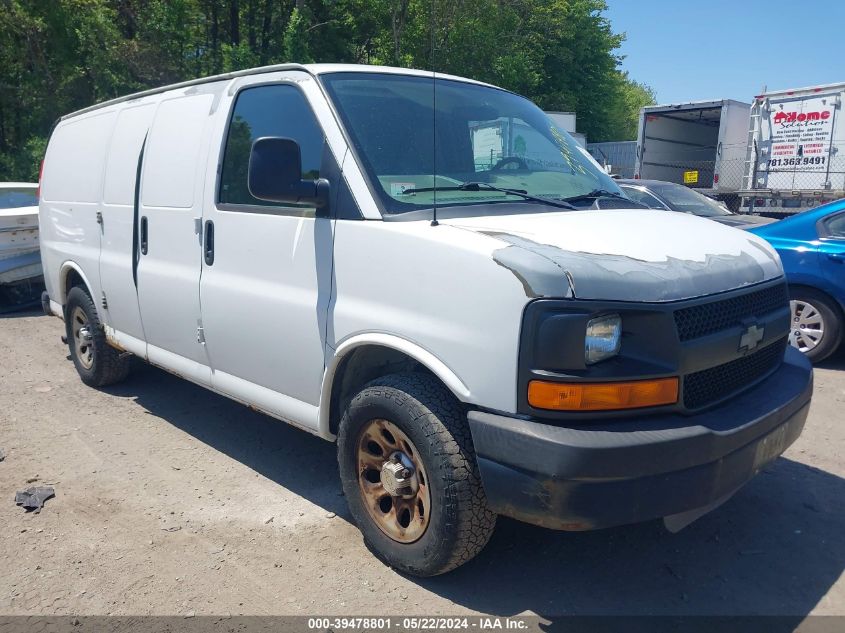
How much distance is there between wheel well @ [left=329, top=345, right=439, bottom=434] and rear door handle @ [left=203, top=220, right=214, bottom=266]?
3.78ft

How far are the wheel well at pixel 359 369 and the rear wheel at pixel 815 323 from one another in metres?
4.45

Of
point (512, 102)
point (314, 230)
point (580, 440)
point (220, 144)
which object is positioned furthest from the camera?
point (512, 102)

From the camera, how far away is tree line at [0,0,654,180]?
61.1 ft

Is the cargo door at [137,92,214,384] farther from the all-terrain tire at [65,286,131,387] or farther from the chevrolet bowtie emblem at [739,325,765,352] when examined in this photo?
the chevrolet bowtie emblem at [739,325,765,352]

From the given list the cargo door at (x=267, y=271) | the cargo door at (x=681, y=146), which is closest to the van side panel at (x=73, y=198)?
the cargo door at (x=267, y=271)

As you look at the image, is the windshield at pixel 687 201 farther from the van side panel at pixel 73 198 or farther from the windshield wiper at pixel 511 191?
the van side panel at pixel 73 198

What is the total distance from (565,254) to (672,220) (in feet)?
3.60

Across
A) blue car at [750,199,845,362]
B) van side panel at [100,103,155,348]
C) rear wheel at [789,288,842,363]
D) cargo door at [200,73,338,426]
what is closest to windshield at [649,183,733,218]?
blue car at [750,199,845,362]

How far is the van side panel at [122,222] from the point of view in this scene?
15.2 ft

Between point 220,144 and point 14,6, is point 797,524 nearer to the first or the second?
point 220,144

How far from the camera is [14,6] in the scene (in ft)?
63.5

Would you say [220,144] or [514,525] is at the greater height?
[220,144]

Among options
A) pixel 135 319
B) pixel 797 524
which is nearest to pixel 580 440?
pixel 797 524

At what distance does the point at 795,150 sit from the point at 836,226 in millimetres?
10275
